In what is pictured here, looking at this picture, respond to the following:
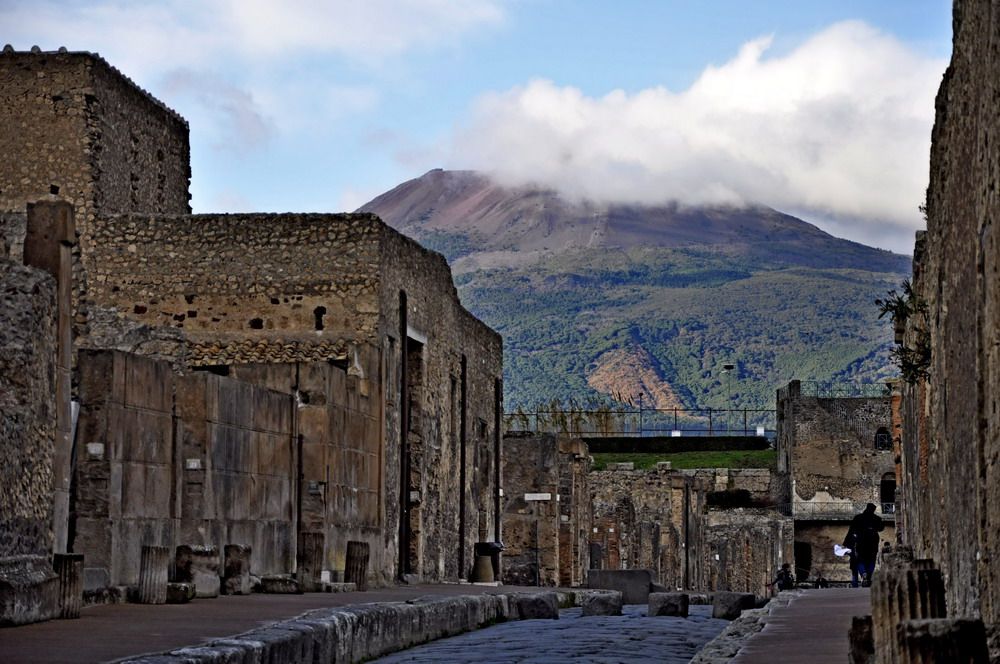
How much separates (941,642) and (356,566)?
590 inches

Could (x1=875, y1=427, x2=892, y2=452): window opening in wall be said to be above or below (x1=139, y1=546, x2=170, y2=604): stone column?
above

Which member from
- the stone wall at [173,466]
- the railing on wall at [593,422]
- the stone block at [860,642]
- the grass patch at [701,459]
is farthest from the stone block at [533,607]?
the grass patch at [701,459]

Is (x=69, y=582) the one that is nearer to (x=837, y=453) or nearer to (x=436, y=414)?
(x=436, y=414)

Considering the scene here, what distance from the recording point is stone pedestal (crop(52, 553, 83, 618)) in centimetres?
1158

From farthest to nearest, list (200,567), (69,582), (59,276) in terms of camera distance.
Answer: (200,567), (59,276), (69,582)

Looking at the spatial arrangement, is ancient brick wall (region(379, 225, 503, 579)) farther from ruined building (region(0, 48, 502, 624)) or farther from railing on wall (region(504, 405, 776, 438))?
railing on wall (region(504, 405, 776, 438))

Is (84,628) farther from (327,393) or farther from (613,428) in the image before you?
(613,428)

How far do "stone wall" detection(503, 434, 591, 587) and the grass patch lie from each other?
123 ft

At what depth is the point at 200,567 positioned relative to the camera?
638 inches

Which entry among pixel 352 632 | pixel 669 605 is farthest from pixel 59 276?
pixel 669 605

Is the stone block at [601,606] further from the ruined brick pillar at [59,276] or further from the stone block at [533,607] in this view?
the ruined brick pillar at [59,276]

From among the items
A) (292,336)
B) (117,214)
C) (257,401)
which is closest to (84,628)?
(257,401)

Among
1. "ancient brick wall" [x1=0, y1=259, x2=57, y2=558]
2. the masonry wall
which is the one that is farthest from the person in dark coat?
"ancient brick wall" [x1=0, y1=259, x2=57, y2=558]

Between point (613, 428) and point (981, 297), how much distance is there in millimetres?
89378
